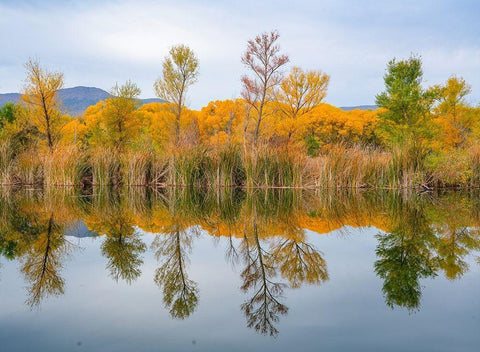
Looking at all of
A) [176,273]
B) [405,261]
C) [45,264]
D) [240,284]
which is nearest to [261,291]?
[240,284]

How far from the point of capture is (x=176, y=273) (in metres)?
3.29

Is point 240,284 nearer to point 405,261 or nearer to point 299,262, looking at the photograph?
point 299,262

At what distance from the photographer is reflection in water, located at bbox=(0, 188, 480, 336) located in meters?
2.84

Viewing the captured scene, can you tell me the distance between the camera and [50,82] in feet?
82.3

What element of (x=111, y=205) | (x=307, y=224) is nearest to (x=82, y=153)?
(x=111, y=205)

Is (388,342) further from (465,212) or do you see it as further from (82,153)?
(82,153)

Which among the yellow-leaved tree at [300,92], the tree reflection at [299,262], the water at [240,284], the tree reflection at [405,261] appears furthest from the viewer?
the yellow-leaved tree at [300,92]

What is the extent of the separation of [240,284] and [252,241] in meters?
1.46

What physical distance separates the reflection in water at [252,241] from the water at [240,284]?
0.06ft

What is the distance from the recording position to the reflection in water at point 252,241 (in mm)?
2840

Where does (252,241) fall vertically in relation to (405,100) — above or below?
below

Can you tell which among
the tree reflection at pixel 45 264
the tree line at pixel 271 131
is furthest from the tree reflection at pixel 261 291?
the tree line at pixel 271 131

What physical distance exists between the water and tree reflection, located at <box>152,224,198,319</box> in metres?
0.01

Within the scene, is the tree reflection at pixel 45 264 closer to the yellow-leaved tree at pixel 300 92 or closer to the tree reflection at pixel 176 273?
the tree reflection at pixel 176 273
